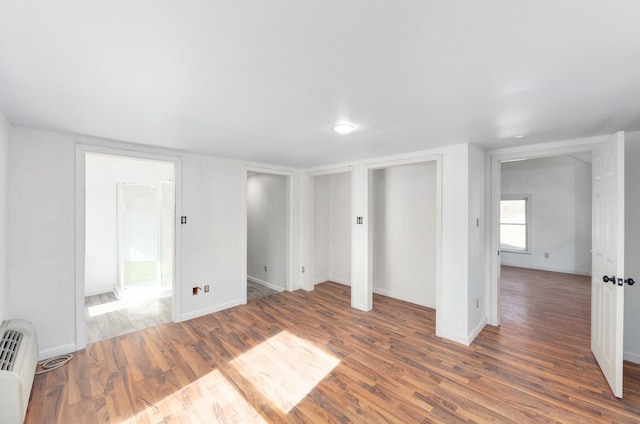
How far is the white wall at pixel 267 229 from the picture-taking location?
16.6ft

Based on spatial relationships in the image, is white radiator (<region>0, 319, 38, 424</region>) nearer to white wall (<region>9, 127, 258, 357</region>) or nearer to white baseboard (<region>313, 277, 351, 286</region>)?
white wall (<region>9, 127, 258, 357</region>)

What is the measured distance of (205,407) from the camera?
2.03 meters

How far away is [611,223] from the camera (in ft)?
7.50

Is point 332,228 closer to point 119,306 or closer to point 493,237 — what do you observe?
point 493,237

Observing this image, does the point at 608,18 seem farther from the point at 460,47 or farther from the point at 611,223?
the point at 611,223

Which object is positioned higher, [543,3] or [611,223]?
[543,3]

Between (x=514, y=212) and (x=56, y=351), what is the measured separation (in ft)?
30.2

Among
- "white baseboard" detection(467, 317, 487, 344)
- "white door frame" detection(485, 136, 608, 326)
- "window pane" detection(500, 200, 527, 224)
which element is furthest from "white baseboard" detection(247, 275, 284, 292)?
"window pane" detection(500, 200, 527, 224)

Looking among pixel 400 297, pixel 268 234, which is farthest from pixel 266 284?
pixel 400 297

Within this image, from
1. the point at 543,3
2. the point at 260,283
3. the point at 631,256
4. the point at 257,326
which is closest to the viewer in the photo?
the point at 543,3

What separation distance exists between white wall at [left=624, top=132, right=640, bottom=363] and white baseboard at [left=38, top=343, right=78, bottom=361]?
5.61m

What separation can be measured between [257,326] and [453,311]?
2.40m

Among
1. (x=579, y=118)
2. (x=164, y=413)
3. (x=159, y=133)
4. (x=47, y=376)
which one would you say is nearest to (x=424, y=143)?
(x=579, y=118)

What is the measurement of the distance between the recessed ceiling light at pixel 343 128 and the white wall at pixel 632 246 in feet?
9.12
